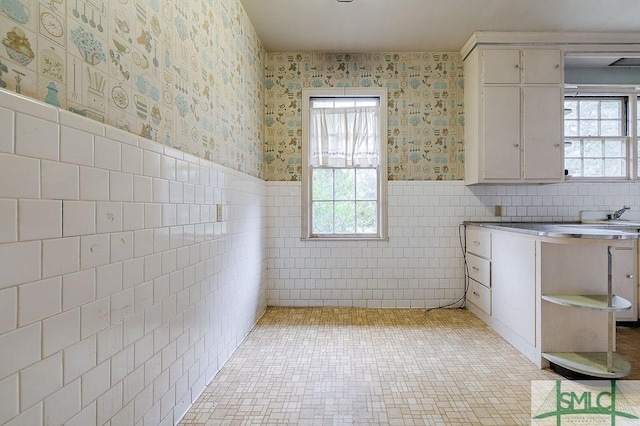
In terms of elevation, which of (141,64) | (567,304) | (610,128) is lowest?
(567,304)

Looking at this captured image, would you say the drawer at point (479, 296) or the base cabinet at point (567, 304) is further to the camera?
the drawer at point (479, 296)

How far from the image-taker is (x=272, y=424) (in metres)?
1.67

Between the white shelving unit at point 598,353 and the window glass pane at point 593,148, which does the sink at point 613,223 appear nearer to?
the window glass pane at point 593,148

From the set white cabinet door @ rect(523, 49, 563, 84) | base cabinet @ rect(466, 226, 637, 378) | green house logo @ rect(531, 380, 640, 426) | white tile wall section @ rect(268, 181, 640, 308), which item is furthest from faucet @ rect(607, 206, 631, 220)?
green house logo @ rect(531, 380, 640, 426)

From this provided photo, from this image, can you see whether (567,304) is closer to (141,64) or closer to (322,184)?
(322,184)

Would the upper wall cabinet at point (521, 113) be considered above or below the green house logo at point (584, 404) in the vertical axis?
above

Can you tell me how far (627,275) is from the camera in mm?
3049

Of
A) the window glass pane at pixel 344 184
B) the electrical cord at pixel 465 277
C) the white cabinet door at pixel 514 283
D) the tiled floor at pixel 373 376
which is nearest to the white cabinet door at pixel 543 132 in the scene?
the electrical cord at pixel 465 277

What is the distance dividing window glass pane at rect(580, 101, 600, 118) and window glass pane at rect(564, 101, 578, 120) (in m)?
0.06

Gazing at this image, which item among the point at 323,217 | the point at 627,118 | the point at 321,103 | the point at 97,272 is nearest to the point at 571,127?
the point at 627,118

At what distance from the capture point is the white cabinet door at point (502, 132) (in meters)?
3.23

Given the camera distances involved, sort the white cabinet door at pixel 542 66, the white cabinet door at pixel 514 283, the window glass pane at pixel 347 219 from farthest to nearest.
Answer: the window glass pane at pixel 347 219, the white cabinet door at pixel 542 66, the white cabinet door at pixel 514 283

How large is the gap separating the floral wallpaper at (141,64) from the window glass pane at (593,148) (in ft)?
12.3

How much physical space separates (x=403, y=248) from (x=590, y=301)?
5.65 ft
